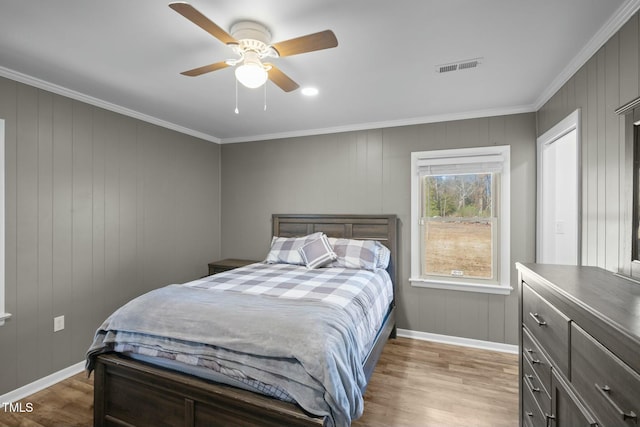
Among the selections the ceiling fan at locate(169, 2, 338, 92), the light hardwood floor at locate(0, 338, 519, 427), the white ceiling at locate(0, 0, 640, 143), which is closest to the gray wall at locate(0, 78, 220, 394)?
the white ceiling at locate(0, 0, 640, 143)

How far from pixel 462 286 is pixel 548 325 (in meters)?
2.06

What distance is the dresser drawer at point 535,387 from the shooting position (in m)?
1.39

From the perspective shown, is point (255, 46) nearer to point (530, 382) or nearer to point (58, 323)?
point (530, 382)

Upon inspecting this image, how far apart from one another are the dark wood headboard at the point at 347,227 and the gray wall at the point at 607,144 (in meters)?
1.74

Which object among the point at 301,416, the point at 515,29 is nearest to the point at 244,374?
the point at 301,416

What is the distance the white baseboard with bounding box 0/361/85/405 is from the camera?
2.34m

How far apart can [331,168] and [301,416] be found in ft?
9.62

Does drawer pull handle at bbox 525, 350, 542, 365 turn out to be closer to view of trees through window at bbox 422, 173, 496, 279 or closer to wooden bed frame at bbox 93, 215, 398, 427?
wooden bed frame at bbox 93, 215, 398, 427

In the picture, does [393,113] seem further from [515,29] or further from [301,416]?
[301,416]

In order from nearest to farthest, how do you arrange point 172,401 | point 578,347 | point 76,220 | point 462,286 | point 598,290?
1. point 578,347
2. point 598,290
3. point 172,401
4. point 76,220
5. point 462,286

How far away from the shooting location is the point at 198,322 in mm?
1752

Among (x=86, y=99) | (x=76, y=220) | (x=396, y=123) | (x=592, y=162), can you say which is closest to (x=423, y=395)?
(x=592, y=162)

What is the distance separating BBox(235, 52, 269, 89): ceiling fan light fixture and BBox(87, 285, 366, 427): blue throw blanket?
1.33 meters

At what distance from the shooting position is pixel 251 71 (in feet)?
5.71
